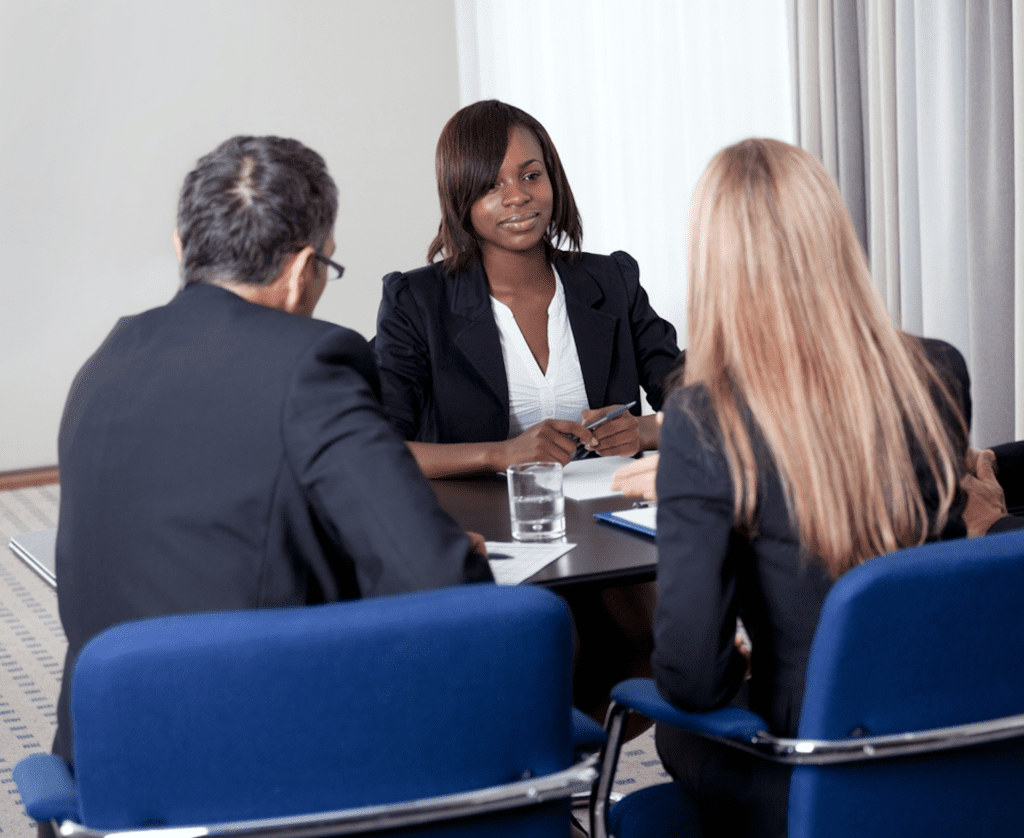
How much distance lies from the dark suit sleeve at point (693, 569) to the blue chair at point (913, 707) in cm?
5

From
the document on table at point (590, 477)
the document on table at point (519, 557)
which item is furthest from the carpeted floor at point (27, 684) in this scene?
the document on table at point (519, 557)

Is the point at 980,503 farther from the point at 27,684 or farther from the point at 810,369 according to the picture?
the point at 27,684

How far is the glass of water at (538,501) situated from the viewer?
6.02 feet

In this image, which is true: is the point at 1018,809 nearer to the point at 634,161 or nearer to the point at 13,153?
the point at 634,161

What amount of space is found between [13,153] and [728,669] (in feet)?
18.2

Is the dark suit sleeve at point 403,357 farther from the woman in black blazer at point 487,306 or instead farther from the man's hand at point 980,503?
the man's hand at point 980,503

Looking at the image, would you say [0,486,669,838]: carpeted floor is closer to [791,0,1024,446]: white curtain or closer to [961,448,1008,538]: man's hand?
[961,448,1008,538]: man's hand

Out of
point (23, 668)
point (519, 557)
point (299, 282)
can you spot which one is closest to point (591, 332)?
point (519, 557)

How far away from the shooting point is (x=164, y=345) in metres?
1.39

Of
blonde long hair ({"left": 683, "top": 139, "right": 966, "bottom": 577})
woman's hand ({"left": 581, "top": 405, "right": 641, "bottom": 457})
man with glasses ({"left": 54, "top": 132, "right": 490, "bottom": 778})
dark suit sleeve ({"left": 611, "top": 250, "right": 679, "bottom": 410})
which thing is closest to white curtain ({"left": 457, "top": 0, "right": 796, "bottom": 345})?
dark suit sleeve ({"left": 611, "top": 250, "right": 679, "bottom": 410})

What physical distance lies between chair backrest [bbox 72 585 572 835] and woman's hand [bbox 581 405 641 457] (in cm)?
119

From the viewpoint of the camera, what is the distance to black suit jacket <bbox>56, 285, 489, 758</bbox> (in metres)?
1.31

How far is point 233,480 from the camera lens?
132cm

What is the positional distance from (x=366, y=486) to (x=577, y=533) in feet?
1.97
